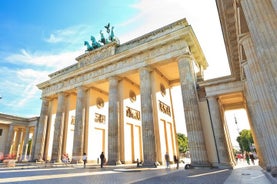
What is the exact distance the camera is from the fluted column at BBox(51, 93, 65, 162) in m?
21.8

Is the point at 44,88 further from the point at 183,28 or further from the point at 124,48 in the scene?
the point at 183,28

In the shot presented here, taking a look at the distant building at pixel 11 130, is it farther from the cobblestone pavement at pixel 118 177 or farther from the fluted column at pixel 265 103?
the fluted column at pixel 265 103

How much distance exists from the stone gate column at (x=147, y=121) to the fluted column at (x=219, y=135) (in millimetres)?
5068

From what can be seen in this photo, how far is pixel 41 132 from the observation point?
24750 mm

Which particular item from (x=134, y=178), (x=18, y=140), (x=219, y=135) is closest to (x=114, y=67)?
(x=219, y=135)

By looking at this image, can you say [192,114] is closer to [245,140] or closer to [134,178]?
[134,178]

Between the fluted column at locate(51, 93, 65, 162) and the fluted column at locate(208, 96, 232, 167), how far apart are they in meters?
18.1

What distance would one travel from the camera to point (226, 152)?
13.5 m

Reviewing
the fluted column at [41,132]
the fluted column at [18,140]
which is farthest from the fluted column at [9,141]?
the fluted column at [41,132]

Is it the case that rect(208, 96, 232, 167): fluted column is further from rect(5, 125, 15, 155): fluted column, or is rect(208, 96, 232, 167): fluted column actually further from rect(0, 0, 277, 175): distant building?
rect(5, 125, 15, 155): fluted column

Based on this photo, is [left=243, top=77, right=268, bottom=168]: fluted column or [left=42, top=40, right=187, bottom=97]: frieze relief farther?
[left=42, top=40, right=187, bottom=97]: frieze relief

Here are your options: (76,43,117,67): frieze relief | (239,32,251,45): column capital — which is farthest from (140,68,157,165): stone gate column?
(239,32,251,45): column capital

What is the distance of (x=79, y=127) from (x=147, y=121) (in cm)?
924

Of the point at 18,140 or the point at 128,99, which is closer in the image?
the point at 128,99
